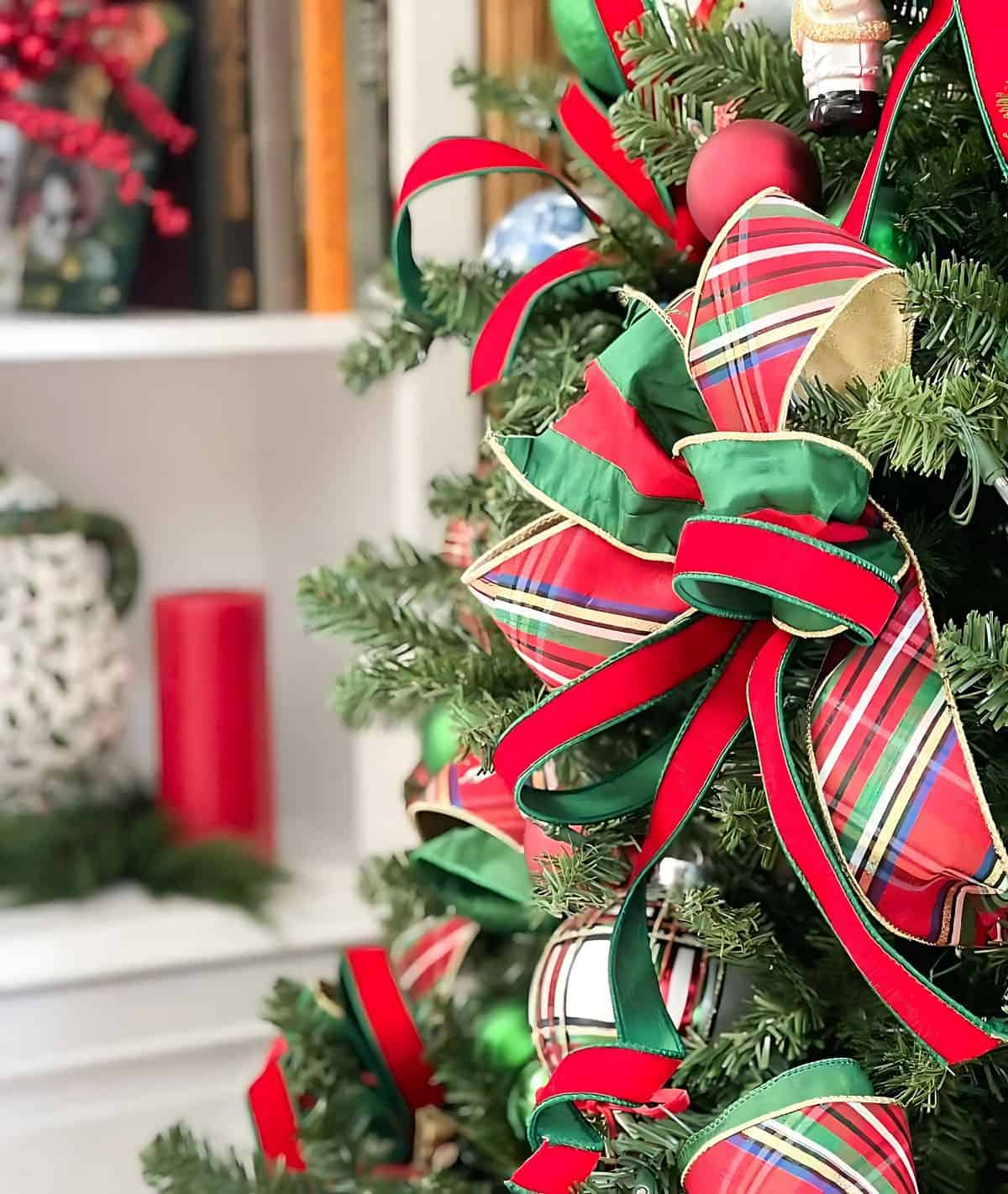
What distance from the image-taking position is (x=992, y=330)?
0.38 meters

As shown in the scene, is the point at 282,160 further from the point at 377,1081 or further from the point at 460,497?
the point at 377,1081

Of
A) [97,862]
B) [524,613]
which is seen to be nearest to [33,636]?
[97,862]

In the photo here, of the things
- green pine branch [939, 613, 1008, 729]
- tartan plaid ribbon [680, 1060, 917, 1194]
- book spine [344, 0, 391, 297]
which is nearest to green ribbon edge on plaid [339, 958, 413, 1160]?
tartan plaid ribbon [680, 1060, 917, 1194]

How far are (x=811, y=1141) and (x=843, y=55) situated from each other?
30cm

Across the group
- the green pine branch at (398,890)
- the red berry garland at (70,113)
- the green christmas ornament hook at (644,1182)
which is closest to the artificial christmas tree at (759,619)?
the green christmas ornament hook at (644,1182)

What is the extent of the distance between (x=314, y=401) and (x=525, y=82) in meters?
0.45

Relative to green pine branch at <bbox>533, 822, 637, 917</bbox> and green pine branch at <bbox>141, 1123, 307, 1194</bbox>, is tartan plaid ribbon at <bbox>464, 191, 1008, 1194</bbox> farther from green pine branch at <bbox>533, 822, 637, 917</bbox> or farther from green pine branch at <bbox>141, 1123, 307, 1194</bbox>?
green pine branch at <bbox>141, 1123, 307, 1194</bbox>

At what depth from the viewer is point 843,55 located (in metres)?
0.41

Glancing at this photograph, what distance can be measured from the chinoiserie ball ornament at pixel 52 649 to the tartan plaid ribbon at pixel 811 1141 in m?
0.63

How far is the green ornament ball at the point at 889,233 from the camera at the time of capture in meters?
0.44

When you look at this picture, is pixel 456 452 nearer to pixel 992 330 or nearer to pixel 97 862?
pixel 97 862

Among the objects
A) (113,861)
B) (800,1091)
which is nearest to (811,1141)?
(800,1091)

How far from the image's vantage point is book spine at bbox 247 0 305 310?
944 millimetres

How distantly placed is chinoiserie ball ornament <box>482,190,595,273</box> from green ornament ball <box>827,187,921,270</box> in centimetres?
19
